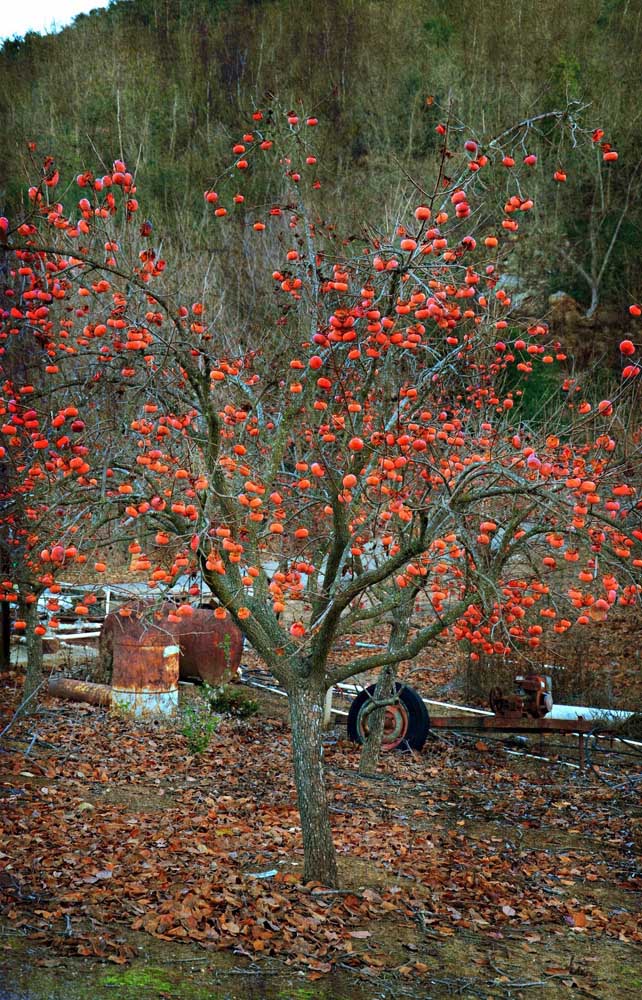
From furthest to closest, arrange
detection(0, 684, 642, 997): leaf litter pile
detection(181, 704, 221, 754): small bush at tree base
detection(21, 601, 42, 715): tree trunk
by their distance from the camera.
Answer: detection(21, 601, 42, 715): tree trunk → detection(181, 704, 221, 754): small bush at tree base → detection(0, 684, 642, 997): leaf litter pile

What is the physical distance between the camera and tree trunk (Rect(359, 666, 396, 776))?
10.6m

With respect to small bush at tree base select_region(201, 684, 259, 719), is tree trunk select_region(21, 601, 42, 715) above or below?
above

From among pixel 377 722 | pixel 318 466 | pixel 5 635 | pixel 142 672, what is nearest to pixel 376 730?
pixel 377 722

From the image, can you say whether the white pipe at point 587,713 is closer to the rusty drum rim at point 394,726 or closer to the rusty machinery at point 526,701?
the rusty machinery at point 526,701

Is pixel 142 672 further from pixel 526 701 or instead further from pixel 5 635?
pixel 526 701

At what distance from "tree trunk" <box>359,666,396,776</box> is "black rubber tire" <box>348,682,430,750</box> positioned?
96 cm

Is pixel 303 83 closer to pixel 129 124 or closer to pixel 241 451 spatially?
pixel 129 124

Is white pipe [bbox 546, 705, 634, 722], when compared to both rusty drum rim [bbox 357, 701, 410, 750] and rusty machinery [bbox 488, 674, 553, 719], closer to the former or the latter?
rusty machinery [bbox 488, 674, 553, 719]

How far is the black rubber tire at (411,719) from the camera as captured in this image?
1176 centimetres

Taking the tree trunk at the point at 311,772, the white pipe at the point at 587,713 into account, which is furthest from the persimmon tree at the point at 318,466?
the white pipe at the point at 587,713

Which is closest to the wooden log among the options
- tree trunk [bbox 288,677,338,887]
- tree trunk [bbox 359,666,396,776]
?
tree trunk [bbox 359,666,396,776]

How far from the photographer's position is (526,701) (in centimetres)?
1291

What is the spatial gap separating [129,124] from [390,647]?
1700cm

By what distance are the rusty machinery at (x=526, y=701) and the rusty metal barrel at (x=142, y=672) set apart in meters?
4.43
